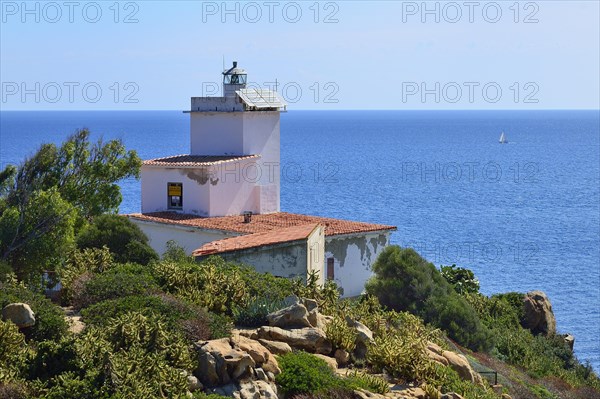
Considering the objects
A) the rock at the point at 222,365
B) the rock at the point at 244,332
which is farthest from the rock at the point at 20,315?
the rock at the point at 244,332

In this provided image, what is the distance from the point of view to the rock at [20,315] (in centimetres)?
1825

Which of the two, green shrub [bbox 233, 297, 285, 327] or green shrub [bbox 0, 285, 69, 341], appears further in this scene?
green shrub [bbox 233, 297, 285, 327]

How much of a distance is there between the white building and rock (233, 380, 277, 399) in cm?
1404

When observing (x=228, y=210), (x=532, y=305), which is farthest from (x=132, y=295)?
(x=532, y=305)

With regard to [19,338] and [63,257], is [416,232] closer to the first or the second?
[63,257]

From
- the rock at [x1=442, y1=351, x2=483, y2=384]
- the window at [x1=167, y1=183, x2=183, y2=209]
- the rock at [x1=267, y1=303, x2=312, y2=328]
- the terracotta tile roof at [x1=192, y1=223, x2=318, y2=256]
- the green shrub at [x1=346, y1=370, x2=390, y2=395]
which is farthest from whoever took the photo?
the window at [x1=167, y1=183, x2=183, y2=209]

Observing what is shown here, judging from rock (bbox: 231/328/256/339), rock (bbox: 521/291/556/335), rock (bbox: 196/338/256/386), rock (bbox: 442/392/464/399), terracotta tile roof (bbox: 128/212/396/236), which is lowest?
rock (bbox: 521/291/556/335)

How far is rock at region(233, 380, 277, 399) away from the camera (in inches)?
652

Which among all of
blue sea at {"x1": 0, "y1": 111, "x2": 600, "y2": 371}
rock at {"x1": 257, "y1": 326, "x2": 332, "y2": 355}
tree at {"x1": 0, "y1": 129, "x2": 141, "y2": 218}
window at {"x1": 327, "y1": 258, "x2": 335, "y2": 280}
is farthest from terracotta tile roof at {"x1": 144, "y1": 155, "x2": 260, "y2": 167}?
rock at {"x1": 257, "y1": 326, "x2": 332, "y2": 355}

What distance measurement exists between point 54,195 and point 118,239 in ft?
7.66

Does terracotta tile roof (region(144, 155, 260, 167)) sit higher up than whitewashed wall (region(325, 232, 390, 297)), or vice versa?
terracotta tile roof (region(144, 155, 260, 167))

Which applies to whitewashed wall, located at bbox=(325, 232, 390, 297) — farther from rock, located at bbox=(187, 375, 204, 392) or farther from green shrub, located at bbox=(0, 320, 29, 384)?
rock, located at bbox=(187, 375, 204, 392)

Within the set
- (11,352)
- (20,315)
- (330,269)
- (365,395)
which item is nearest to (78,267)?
(20,315)

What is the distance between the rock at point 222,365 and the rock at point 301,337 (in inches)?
64.4
